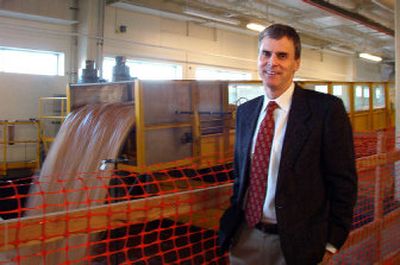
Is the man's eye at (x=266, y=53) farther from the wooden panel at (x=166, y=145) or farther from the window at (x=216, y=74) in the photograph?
the window at (x=216, y=74)

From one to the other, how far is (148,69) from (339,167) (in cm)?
995

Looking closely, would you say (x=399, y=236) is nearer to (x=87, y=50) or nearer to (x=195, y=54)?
(x=87, y=50)

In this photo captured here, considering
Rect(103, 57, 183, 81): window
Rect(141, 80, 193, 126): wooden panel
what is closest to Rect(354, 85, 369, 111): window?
Rect(141, 80, 193, 126): wooden panel

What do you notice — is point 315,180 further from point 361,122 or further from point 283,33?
point 361,122

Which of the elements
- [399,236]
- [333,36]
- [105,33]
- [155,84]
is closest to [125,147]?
[155,84]

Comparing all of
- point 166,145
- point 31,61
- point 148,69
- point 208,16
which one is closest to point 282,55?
point 166,145

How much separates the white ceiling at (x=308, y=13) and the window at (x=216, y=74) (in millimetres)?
1551

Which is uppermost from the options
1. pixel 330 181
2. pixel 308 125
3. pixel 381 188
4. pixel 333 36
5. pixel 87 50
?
pixel 333 36

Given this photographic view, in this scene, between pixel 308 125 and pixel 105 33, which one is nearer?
pixel 308 125

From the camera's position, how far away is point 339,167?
4.74 ft

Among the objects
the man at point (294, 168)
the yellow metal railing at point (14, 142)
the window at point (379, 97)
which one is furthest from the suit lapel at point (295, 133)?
the yellow metal railing at point (14, 142)

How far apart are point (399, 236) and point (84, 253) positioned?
10.3ft

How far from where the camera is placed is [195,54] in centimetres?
1188

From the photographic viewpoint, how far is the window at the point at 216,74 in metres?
12.3
